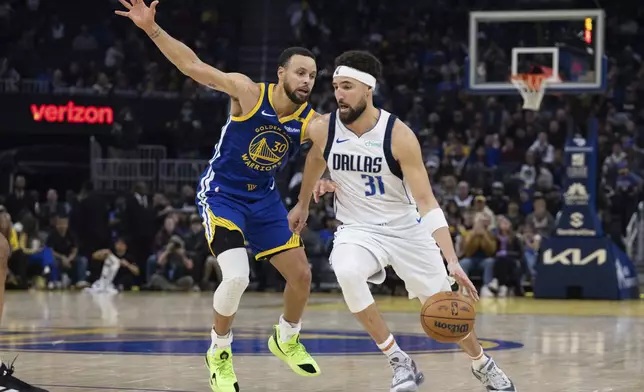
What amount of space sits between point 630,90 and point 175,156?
9.11 meters

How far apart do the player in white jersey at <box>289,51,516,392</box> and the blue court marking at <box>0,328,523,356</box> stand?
2.58m

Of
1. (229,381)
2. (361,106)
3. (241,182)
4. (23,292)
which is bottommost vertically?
(23,292)

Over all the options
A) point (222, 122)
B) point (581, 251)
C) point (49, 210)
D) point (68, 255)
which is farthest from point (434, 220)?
point (222, 122)

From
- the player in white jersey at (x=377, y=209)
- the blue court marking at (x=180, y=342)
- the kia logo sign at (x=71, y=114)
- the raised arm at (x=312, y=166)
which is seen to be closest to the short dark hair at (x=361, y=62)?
the player in white jersey at (x=377, y=209)

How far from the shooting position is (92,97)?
24594mm

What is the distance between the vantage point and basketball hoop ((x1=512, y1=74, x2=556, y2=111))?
1742cm

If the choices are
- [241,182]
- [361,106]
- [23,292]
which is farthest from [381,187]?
[23,292]

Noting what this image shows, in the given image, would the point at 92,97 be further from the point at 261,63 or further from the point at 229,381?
the point at 229,381

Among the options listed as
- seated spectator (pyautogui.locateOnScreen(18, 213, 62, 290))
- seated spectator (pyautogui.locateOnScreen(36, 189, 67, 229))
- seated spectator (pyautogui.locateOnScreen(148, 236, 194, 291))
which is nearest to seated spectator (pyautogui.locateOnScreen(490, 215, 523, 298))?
seated spectator (pyautogui.locateOnScreen(148, 236, 194, 291))

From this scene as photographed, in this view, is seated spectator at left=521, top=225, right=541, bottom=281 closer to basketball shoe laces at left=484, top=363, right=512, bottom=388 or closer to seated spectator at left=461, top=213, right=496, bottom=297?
seated spectator at left=461, top=213, right=496, bottom=297

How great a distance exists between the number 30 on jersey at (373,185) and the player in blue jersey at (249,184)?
0.70m

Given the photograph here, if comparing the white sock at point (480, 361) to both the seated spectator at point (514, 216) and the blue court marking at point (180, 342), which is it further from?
the seated spectator at point (514, 216)

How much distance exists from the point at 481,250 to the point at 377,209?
1026 cm

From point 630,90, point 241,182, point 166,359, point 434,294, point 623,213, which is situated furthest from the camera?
point 630,90
